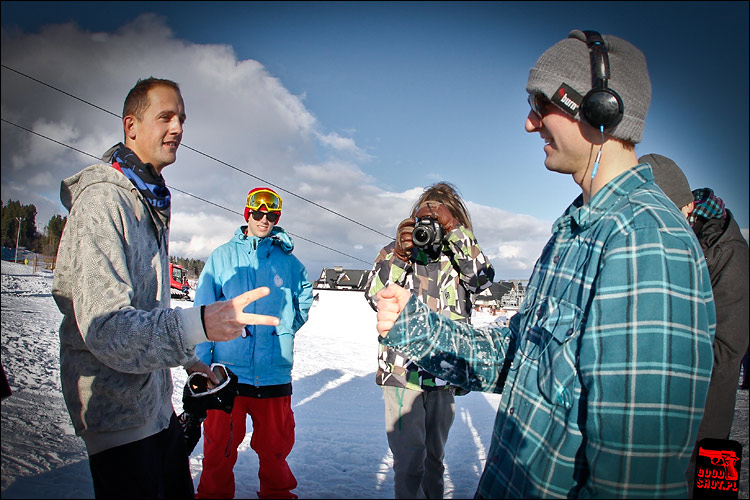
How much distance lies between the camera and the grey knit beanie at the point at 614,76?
1271 mm

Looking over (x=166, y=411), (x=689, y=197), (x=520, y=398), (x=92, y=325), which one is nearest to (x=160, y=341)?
(x=92, y=325)

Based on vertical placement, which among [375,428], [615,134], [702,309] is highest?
[615,134]

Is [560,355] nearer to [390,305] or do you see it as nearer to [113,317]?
[390,305]

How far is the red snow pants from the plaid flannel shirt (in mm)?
2276

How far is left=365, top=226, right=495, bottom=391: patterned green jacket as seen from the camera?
3.15m

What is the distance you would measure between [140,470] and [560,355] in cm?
170

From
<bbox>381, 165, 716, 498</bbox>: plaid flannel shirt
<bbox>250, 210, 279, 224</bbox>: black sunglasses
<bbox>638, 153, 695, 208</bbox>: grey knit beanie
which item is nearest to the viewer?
<bbox>381, 165, 716, 498</bbox>: plaid flannel shirt

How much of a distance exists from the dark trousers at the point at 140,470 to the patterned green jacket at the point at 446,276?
1500 mm

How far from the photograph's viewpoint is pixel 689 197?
2799mm

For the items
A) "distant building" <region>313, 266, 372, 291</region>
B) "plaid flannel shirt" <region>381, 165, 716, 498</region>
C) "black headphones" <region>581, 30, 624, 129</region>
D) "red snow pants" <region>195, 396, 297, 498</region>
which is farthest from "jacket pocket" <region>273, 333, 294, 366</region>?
"distant building" <region>313, 266, 372, 291</region>

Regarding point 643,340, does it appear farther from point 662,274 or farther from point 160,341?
point 160,341

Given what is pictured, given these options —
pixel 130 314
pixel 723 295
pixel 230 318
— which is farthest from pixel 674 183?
pixel 130 314

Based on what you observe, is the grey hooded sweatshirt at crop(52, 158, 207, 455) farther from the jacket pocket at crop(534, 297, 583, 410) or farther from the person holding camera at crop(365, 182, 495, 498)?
the person holding camera at crop(365, 182, 495, 498)

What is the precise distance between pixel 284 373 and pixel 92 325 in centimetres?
208
